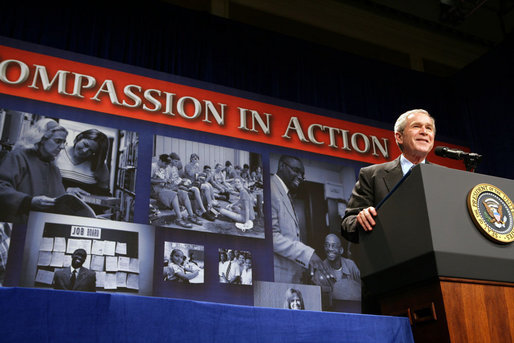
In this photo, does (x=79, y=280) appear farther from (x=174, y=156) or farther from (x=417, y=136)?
(x=417, y=136)

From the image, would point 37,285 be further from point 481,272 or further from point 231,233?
point 481,272

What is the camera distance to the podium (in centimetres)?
113

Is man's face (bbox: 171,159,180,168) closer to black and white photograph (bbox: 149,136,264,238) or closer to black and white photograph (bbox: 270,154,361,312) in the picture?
black and white photograph (bbox: 149,136,264,238)

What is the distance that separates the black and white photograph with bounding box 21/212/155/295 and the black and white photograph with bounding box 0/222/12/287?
11 centimetres

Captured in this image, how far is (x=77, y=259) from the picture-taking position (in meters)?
3.27

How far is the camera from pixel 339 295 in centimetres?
418

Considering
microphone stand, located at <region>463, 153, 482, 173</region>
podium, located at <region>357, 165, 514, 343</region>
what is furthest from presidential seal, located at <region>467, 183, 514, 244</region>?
microphone stand, located at <region>463, 153, 482, 173</region>

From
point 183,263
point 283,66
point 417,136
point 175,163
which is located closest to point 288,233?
point 183,263

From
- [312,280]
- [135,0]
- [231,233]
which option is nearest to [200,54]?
[135,0]

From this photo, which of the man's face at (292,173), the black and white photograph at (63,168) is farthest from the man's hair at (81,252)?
the man's face at (292,173)

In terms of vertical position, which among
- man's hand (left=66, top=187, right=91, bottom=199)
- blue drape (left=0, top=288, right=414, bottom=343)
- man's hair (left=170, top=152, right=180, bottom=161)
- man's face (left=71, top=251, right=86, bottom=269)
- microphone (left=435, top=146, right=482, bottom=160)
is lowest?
blue drape (left=0, top=288, right=414, bottom=343)

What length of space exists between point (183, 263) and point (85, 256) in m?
0.66

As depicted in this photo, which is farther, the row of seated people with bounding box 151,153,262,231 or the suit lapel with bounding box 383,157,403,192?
the row of seated people with bounding box 151,153,262,231

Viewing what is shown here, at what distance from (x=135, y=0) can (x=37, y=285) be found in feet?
9.01
